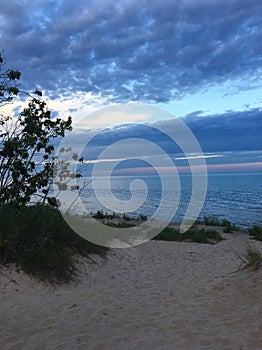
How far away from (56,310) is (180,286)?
2.87 metres

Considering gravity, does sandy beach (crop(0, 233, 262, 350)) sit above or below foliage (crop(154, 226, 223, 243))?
above

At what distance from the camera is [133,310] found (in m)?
6.14

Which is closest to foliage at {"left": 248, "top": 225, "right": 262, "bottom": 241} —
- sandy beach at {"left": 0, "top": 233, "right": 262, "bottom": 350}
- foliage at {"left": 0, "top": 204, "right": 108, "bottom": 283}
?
sandy beach at {"left": 0, "top": 233, "right": 262, "bottom": 350}

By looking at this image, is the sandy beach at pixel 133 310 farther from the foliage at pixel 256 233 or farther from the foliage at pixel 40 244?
the foliage at pixel 256 233

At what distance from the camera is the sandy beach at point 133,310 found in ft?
15.6

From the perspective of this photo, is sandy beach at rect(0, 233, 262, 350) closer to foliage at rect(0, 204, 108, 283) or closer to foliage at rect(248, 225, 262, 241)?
foliage at rect(0, 204, 108, 283)

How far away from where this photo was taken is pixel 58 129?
10820 millimetres

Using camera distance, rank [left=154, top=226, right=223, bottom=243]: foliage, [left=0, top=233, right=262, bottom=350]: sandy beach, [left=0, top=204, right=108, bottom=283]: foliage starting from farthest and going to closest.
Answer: [left=154, top=226, right=223, bottom=243]: foliage
[left=0, top=204, right=108, bottom=283]: foliage
[left=0, top=233, right=262, bottom=350]: sandy beach

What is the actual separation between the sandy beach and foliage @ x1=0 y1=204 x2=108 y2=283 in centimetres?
31

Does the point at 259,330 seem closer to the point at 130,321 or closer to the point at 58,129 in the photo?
the point at 130,321

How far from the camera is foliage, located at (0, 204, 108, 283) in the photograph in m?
7.77

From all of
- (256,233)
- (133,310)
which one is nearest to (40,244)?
(133,310)

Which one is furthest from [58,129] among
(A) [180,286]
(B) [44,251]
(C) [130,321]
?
(C) [130,321]

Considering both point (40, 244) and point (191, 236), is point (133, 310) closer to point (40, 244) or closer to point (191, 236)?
point (40, 244)
